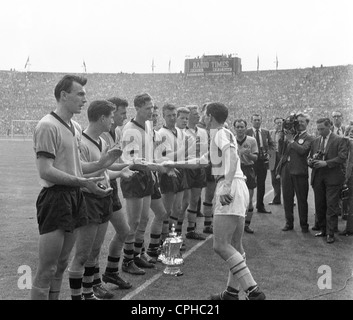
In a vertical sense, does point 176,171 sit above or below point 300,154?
below

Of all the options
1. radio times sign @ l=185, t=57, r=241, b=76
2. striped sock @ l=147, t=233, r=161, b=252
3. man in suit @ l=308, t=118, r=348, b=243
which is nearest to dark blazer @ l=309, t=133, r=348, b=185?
man in suit @ l=308, t=118, r=348, b=243

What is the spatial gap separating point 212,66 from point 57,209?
50187 mm

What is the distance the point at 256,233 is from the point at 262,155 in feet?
7.33

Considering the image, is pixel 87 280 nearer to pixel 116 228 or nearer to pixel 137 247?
pixel 116 228

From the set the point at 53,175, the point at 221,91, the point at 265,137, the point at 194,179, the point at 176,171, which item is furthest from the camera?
the point at 221,91

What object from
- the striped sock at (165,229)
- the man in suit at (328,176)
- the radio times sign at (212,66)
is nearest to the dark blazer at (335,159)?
the man in suit at (328,176)

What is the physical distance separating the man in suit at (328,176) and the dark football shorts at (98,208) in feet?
14.6

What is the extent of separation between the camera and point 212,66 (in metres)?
52.2

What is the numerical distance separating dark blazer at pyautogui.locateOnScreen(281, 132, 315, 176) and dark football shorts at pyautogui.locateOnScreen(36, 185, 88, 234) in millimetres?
5498

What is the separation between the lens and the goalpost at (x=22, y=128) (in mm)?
48688

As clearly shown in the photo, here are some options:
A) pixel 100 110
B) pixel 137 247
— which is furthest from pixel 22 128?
pixel 100 110

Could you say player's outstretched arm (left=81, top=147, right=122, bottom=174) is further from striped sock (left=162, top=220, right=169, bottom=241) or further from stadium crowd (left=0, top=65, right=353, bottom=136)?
stadium crowd (left=0, top=65, right=353, bottom=136)

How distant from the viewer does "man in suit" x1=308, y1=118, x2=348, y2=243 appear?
7.65 metres
